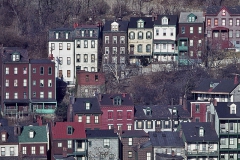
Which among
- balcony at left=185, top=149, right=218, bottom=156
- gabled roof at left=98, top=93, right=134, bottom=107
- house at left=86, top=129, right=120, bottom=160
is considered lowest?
balcony at left=185, top=149, right=218, bottom=156

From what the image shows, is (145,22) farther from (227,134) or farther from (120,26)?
(227,134)

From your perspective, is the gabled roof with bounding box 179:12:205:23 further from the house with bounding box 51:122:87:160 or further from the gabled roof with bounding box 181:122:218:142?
the house with bounding box 51:122:87:160

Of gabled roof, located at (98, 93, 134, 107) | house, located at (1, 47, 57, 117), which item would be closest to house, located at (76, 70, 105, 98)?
house, located at (1, 47, 57, 117)

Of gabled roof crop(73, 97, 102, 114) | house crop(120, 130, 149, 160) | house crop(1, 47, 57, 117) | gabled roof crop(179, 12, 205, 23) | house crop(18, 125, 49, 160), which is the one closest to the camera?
house crop(18, 125, 49, 160)

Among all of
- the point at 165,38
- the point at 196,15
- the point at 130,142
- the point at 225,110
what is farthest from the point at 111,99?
the point at 196,15

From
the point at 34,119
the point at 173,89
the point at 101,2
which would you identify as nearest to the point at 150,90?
the point at 173,89

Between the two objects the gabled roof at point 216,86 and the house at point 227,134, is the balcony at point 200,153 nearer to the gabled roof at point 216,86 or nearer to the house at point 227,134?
the house at point 227,134

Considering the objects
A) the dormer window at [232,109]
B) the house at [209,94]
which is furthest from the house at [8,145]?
the dormer window at [232,109]
